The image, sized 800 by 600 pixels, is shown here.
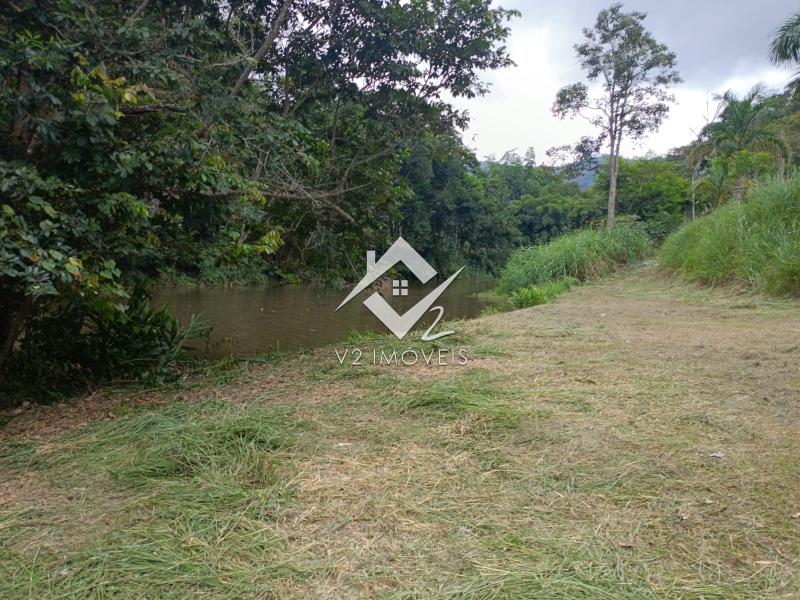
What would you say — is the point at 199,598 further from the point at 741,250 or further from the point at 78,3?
the point at 741,250

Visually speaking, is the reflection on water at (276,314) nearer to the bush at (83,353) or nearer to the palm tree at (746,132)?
the bush at (83,353)

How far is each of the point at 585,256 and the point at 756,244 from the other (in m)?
5.85

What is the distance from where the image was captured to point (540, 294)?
11.6 m

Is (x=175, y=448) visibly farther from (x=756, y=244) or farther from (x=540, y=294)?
(x=540, y=294)

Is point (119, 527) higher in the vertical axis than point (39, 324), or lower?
lower

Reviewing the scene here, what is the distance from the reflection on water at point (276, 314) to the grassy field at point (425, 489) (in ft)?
12.7

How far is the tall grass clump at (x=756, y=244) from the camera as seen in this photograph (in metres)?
7.75

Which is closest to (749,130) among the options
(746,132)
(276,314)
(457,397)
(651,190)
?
(746,132)

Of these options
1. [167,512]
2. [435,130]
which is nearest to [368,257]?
[435,130]

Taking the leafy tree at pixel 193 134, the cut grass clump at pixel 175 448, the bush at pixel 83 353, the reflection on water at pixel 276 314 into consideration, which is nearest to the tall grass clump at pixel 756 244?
the reflection on water at pixel 276 314

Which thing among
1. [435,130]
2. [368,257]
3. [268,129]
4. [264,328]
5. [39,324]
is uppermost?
[435,130]

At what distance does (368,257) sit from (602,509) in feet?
17.3

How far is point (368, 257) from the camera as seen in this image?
7.07 m

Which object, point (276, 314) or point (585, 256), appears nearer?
point (276, 314)
